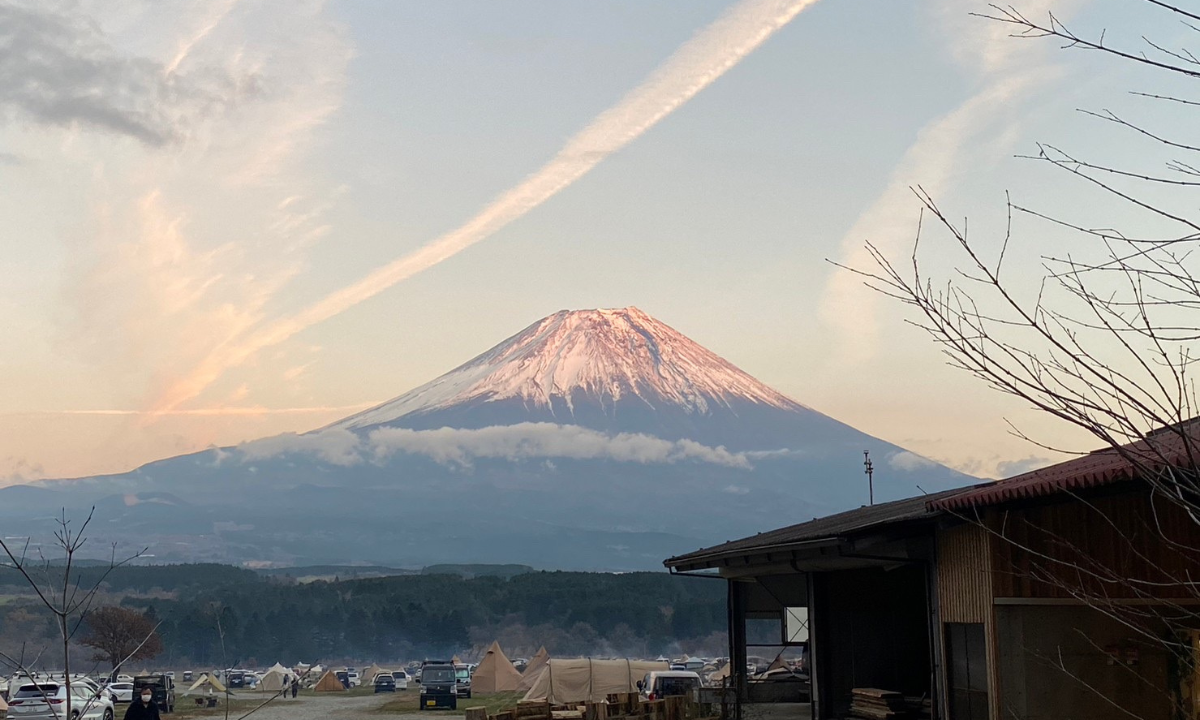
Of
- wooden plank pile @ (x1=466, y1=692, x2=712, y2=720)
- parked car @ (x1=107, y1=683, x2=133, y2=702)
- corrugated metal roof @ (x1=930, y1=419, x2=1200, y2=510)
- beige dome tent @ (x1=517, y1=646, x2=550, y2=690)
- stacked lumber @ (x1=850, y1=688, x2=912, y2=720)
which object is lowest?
parked car @ (x1=107, y1=683, x2=133, y2=702)

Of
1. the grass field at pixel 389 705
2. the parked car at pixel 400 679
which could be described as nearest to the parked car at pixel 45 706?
the grass field at pixel 389 705

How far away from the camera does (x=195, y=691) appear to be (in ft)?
223

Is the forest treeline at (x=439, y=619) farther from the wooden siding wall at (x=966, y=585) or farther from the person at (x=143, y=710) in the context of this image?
the wooden siding wall at (x=966, y=585)

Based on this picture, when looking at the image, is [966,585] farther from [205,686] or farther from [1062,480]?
[205,686]

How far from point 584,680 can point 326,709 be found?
1108 centimetres

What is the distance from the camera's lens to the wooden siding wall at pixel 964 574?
15.4m

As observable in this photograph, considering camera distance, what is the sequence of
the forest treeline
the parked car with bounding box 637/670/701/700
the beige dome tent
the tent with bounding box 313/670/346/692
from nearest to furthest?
the parked car with bounding box 637/670/701/700 → the beige dome tent → the tent with bounding box 313/670/346/692 → the forest treeline

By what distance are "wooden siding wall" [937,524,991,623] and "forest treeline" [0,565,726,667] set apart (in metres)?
107

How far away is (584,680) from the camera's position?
40656mm

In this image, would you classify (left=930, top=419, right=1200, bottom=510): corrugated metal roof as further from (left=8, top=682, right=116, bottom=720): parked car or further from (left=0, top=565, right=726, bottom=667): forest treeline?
(left=0, top=565, right=726, bottom=667): forest treeline

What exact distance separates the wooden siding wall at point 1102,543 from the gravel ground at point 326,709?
27550 mm

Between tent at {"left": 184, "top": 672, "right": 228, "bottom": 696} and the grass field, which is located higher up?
the grass field

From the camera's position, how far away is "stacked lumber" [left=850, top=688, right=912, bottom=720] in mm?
19859

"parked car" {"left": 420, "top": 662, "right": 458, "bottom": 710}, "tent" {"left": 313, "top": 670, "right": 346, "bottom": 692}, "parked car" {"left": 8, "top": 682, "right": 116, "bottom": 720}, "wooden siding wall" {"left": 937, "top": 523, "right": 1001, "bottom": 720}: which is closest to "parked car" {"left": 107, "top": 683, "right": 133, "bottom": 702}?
"tent" {"left": 313, "top": 670, "right": 346, "bottom": 692}
